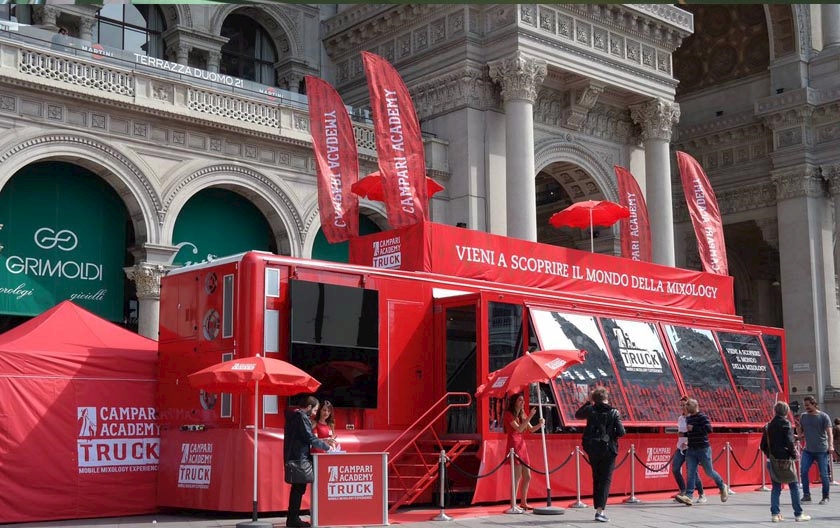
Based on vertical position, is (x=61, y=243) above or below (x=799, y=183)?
below

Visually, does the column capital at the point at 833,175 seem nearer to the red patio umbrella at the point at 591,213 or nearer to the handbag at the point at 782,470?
the red patio umbrella at the point at 591,213

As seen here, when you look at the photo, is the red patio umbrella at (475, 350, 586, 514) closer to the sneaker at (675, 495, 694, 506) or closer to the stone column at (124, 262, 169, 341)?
the sneaker at (675, 495, 694, 506)

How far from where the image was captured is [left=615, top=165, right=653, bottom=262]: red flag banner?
1056 inches

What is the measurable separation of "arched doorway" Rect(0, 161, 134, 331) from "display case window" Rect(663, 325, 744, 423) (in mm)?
13578

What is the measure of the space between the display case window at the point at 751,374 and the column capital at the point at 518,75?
1151 cm

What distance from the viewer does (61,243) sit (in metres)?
23.3

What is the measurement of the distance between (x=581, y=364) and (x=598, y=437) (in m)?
2.72

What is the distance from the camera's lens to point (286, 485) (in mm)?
12625

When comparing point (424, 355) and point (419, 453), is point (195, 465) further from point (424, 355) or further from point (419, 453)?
point (424, 355)

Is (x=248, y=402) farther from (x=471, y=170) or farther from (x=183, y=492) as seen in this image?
(x=471, y=170)

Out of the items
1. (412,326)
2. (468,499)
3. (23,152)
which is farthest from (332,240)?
(23,152)

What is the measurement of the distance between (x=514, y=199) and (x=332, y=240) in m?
9.93

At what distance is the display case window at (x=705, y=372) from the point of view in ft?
57.1

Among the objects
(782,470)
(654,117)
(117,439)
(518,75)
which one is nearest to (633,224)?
(518,75)
